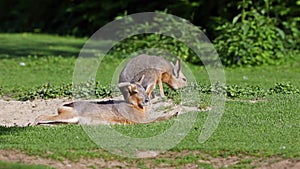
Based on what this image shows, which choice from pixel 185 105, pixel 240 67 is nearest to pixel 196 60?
pixel 240 67

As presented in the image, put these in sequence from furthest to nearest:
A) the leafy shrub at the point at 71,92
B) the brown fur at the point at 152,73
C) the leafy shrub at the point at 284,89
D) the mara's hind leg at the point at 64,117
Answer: the leafy shrub at the point at 284,89
the leafy shrub at the point at 71,92
the brown fur at the point at 152,73
the mara's hind leg at the point at 64,117

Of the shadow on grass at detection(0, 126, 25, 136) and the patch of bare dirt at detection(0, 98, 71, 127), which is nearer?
the shadow on grass at detection(0, 126, 25, 136)

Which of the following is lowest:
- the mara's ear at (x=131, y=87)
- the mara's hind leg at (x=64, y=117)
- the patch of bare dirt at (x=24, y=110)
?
the patch of bare dirt at (x=24, y=110)

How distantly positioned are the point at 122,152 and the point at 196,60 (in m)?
8.14

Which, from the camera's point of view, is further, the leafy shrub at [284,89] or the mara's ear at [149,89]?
the leafy shrub at [284,89]

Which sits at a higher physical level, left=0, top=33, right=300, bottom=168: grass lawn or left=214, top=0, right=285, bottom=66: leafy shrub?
left=214, top=0, right=285, bottom=66: leafy shrub

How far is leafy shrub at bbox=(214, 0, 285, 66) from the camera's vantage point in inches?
595

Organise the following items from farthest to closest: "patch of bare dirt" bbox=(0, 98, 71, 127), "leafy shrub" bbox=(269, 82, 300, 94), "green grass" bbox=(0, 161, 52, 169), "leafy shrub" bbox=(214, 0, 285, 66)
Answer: "leafy shrub" bbox=(214, 0, 285, 66) → "leafy shrub" bbox=(269, 82, 300, 94) → "patch of bare dirt" bbox=(0, 98, 71, 127) → "green grass" bbox=(0, 161, 52, 169)

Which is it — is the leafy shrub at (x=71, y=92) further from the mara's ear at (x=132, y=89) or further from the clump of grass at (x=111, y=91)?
the mara's ear at (x=132, y=89)

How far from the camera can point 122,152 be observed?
7.77 meters

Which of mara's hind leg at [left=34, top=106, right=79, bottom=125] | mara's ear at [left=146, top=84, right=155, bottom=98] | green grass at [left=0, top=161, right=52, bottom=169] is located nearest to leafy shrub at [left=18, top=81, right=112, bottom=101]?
mara's ear at [left=146, top=84, right=155, bottom=98]

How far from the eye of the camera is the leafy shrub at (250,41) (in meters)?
15.1

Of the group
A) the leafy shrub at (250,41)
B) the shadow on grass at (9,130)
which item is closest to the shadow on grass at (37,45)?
the leafy shrub at (250,41)

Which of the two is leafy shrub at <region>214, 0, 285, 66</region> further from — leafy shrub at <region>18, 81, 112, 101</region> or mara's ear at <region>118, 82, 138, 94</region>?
mara's ear at <region>118, 82, 138, 94</region>
